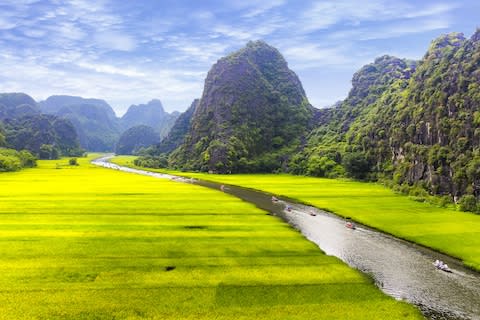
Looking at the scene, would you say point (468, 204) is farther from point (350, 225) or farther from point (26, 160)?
point (26, 160)

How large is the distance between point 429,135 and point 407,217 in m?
47.4

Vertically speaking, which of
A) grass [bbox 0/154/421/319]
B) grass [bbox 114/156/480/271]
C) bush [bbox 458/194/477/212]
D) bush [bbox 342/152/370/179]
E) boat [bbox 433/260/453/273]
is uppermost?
bush [bbox 342/152/370/179]

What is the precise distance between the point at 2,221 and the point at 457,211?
2845 inches

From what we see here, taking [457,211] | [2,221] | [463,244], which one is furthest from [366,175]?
[2,221]

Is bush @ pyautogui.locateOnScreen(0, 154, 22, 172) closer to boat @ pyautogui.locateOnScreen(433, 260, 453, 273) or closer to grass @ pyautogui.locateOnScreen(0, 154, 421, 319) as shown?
grass @ pyautogui.locateOnScreen(0, 154, 421, 319)

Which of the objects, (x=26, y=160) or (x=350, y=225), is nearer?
(x=350, y=225)

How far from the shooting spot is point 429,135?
96188 mm

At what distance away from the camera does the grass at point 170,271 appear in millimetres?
25859

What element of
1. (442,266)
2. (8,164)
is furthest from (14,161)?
(442,266)

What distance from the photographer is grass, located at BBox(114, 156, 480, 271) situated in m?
42.8

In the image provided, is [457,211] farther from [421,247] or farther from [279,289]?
[279,289]

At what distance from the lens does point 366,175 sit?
121m

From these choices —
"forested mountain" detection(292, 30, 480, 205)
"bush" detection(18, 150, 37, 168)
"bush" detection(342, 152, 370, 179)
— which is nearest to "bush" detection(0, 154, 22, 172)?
"bush" detection(18, 150, 37, 168)

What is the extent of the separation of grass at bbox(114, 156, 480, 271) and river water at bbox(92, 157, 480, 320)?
244 centimetres
